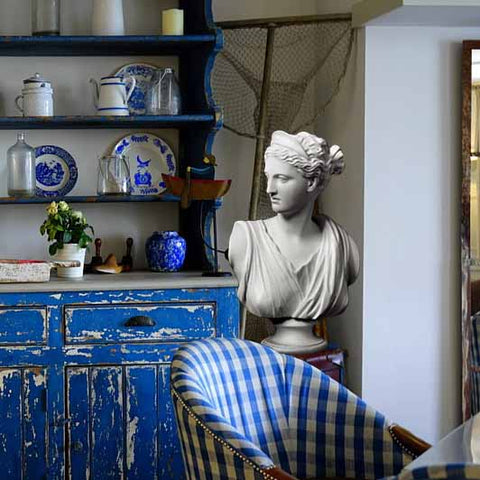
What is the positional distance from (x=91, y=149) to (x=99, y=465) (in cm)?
128

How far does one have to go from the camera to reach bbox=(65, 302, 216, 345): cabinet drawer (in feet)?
10.9

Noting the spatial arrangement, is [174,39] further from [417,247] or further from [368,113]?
[417,247]

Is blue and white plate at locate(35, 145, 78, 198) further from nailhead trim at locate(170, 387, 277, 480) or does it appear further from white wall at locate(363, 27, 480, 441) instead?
nailhead trim at locate(170, 387, 277, 480)

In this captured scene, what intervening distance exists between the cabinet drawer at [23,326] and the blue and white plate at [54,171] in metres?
0.69

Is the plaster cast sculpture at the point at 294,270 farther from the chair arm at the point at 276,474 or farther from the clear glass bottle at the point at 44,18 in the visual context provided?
the chair arm at the point at 276,474

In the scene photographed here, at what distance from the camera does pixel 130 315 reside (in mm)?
3340

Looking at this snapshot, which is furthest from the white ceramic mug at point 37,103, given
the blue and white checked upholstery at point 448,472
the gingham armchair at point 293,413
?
the blue and white checked upholstery at point 448,472

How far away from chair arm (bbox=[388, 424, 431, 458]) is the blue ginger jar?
4.87 ft

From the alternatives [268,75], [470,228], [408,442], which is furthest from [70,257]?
[408,442]

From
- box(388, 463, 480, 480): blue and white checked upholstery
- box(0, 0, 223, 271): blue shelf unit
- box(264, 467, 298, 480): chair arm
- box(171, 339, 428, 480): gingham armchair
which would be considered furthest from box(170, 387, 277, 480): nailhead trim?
box(0, 0, 223, 271): blue shelf unit

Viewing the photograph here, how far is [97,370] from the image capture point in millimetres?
3330

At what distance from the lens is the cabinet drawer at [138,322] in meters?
3.31

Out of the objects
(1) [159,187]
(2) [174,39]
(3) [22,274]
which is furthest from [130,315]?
(2) [174,39]

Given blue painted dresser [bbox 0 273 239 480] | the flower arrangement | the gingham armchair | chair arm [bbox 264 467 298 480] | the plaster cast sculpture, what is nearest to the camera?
chair arm [bbox 264 467 298 480]
